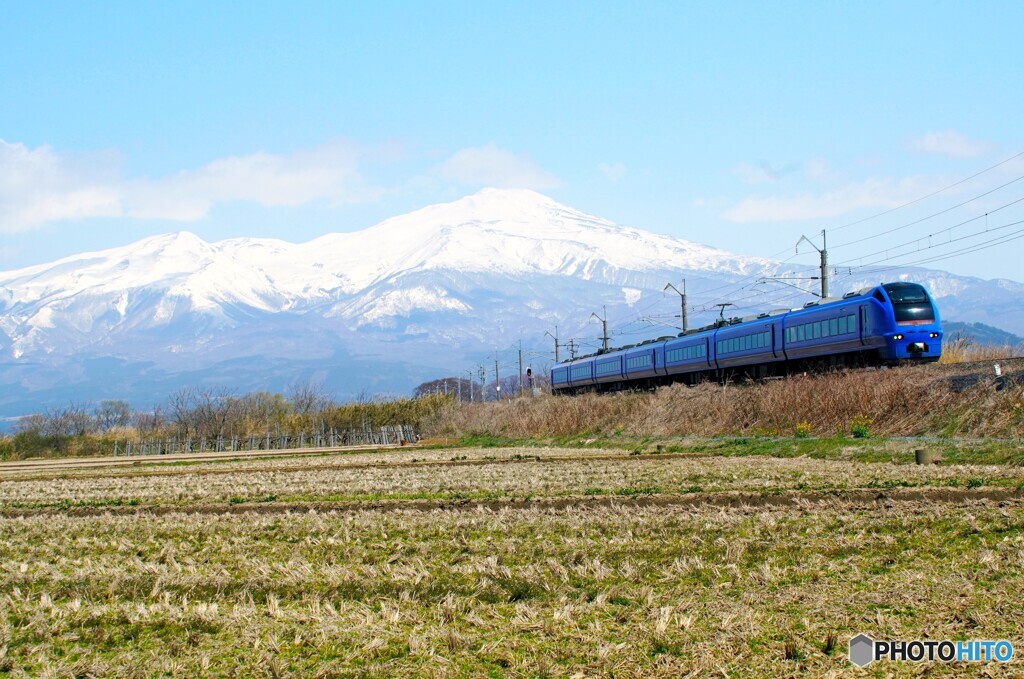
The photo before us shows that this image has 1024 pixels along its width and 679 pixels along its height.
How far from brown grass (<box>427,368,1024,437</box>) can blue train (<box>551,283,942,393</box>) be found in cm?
237

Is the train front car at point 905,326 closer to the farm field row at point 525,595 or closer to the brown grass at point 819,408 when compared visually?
the brown grass at point 819,408

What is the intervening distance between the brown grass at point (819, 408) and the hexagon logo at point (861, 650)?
23920 millimetres

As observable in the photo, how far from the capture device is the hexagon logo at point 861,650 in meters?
8.12

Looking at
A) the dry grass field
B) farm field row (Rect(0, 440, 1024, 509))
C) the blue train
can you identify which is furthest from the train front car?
the dry grass field

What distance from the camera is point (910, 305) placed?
42344 mm

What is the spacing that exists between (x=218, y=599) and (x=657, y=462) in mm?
23185

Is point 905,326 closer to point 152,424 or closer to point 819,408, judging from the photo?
point 819,408

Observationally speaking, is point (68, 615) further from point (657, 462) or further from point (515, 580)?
point (657, 462)

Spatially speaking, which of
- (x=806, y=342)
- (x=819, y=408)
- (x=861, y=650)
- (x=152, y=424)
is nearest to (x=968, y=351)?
(x=806, y=342)

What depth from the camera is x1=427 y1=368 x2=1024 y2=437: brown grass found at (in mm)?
33156

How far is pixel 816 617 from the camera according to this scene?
9.26 meters

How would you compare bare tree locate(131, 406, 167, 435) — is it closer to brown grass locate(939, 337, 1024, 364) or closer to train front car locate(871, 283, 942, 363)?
brown grass locate(939, 337, 1024, 364)

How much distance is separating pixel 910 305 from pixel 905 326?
89 centimetres

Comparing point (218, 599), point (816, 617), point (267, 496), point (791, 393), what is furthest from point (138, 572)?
point (791, 393)
